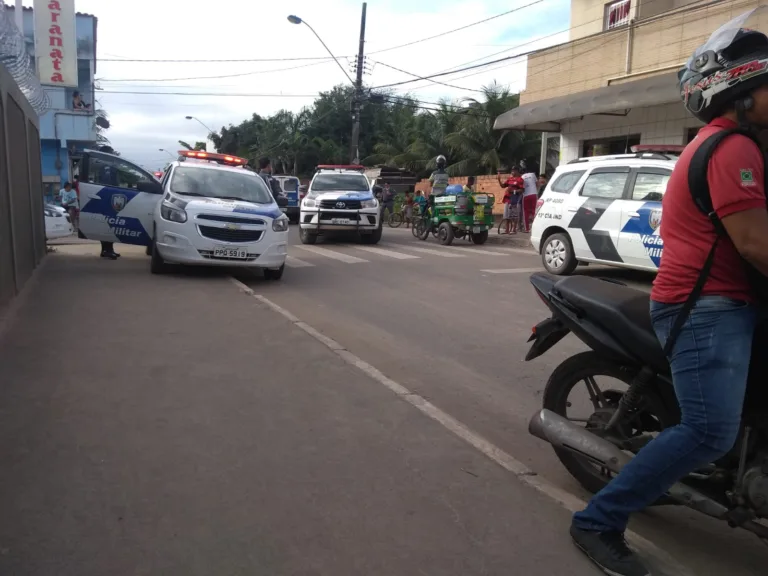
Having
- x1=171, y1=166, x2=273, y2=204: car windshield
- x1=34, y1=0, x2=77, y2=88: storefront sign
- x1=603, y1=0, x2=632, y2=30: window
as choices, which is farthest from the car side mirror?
x1=34, y1=0, x2=77, y2=88: storefront sign

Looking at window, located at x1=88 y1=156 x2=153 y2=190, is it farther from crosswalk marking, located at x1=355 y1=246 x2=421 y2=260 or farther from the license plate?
crosswalk marking, located at x1=355 y1=246 x2=421 y2=260

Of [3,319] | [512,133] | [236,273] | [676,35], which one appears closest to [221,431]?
[3,319]

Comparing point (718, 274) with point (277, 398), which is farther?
point (277, 398)

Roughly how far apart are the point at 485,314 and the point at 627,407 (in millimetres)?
5034

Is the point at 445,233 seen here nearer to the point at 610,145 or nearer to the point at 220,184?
the point at 610,145

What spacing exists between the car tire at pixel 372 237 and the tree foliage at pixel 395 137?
41.9ft

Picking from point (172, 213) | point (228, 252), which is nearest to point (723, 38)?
point (228, 252)

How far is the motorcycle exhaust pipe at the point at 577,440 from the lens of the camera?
2922 millimetres

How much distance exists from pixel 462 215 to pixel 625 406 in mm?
13923

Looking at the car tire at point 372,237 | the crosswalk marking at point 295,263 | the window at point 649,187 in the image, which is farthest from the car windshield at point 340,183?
the window at point 649,187

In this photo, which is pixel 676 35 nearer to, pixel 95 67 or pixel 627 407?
pixel 627 407

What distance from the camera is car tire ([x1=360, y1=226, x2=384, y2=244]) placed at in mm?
17250

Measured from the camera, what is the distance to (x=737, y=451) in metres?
2.67

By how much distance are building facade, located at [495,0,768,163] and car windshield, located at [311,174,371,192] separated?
4829 mm
